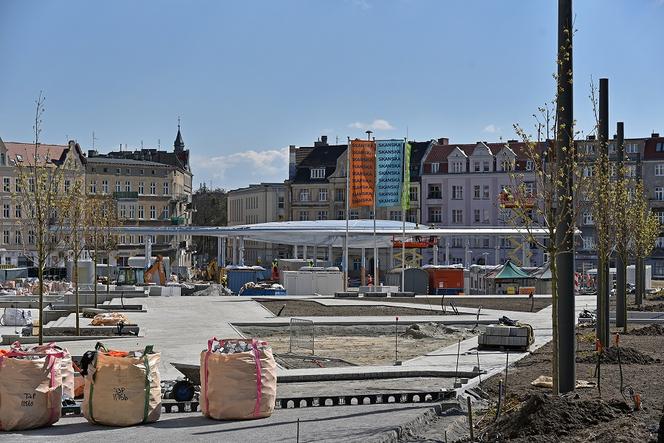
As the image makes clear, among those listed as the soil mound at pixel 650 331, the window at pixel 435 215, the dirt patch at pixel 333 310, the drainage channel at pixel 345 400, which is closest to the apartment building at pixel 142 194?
the window at pixel 435 215

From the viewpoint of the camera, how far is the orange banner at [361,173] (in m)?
57.5

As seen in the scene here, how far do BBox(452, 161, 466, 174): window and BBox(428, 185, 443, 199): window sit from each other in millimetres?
2477

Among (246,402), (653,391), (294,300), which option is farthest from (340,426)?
(294,300)

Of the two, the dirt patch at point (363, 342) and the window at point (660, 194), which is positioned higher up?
the window at point (660, 194)

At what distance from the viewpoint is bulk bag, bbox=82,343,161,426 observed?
1489cm

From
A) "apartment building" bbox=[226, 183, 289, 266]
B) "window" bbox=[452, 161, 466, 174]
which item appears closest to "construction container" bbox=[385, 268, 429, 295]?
"window" bbox=[452, 161, 466, 174]

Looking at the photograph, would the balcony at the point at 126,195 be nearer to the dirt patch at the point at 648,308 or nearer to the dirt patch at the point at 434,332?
the dirt patch at the point at 648,308

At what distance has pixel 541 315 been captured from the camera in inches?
1578

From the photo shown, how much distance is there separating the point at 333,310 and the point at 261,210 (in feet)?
264

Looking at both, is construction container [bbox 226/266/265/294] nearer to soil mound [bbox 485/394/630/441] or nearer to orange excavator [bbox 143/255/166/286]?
orange excavator [bbox 143/255/166/286]

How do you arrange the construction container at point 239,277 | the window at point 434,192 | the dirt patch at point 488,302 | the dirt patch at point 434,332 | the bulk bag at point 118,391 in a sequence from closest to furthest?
1. the bulk bag at point 118,391
2. the dirt patch at point 434,332
3. the dirt patch at point 488,302
4. the construction container at point 239,277
5. the window at point 434,192

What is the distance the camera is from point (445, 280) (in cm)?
6275

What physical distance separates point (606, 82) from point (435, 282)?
41203mm

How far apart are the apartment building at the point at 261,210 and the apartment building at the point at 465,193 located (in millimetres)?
19092
